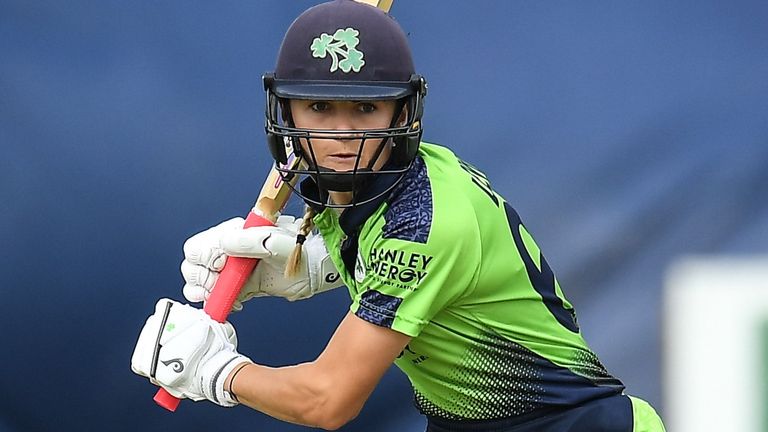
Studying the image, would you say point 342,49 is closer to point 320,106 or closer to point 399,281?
point 320,106

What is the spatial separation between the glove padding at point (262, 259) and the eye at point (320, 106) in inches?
13.3

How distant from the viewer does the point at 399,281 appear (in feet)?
4.74

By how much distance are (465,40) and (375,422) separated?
72cm

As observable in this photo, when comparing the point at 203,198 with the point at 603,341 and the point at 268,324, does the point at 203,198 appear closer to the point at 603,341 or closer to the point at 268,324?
the point at 268,324

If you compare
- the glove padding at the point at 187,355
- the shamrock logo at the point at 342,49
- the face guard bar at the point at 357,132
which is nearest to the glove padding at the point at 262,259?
the glove padding at the point at 187,355

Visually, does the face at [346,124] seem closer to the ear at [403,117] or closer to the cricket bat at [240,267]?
the ear at [403,117]

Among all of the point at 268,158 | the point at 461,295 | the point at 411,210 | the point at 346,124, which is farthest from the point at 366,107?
the point at 268,158

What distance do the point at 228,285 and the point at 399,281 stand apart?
473 millimetres

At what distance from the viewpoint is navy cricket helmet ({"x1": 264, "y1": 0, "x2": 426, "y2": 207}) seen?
1485 millimetres

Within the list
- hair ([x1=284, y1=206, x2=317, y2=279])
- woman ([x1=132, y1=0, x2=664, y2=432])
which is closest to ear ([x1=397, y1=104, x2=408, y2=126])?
woman ([x1=132, y1=0, x2=664, y2=432])

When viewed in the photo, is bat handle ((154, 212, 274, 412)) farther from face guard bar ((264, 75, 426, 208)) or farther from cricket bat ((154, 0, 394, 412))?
face guard bar ((264, 75, 426, 208))

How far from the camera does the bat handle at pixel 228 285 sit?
1.82 metres

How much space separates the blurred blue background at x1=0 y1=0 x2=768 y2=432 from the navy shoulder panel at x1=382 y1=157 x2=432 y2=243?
0.64 metres

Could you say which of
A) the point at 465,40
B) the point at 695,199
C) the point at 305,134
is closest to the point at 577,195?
the point at 695,199
